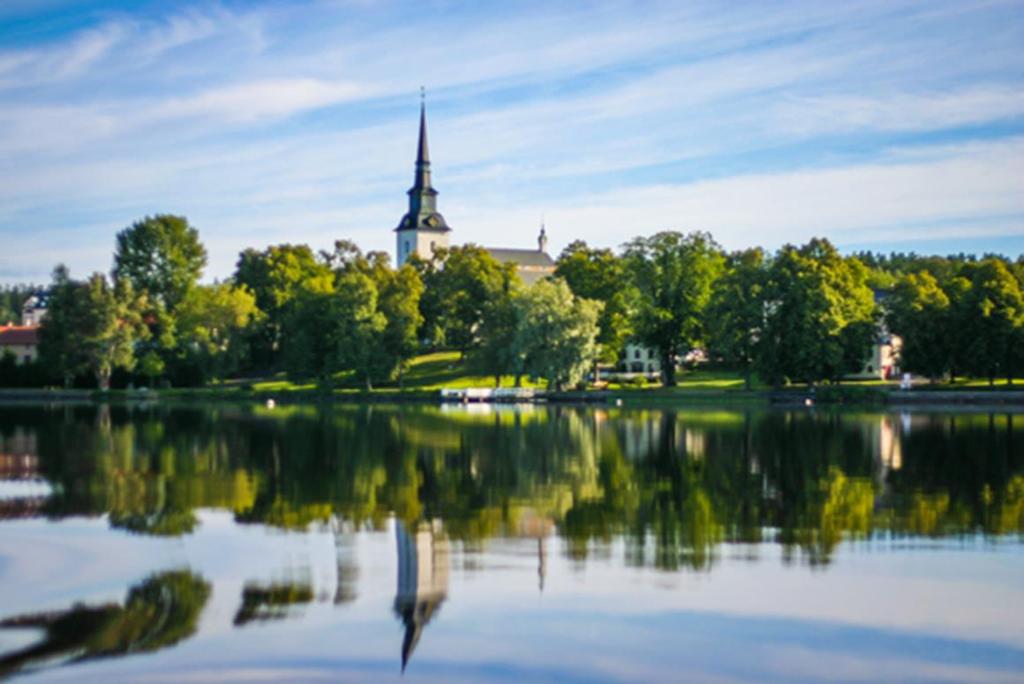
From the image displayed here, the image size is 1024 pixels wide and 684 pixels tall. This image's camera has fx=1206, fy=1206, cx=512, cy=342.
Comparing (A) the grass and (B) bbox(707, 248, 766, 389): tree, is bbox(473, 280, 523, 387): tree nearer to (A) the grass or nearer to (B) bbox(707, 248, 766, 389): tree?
(A) the grass

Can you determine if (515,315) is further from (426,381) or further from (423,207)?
(423,207)

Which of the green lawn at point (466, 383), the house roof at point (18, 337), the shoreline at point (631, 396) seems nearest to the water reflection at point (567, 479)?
the shoreline at point (631, 396)

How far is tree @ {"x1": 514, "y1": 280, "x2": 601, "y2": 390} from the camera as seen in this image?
86.5 m

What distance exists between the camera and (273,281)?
120688mm

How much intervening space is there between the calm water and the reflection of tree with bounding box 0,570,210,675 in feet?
0.16

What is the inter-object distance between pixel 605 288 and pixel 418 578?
3299 inches

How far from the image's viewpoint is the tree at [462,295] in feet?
346

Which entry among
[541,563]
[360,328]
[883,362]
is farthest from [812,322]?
[541,563]

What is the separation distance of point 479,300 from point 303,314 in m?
15.5

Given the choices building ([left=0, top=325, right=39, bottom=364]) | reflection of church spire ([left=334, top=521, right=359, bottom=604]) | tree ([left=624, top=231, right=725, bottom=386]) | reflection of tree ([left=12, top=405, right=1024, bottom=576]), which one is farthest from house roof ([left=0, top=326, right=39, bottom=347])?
reflection of church spire ([left=334, top=521, right=359, bottom=604])

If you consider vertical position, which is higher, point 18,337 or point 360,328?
point 18,337

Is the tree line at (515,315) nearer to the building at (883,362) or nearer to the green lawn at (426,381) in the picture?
the green lawn at (426,381)

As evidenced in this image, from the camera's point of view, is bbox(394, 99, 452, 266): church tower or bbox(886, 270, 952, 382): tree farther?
bbox(394, 99, 452, 266): church tower

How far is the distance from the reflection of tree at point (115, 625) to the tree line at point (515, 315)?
67.5 metres
